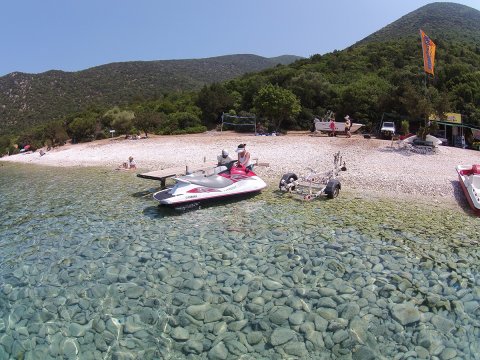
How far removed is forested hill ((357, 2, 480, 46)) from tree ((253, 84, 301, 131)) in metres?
53.0

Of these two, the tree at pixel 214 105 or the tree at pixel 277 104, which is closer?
the tree at pixel 277 104

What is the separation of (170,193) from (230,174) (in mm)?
2647

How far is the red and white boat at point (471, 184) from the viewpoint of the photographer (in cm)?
1128

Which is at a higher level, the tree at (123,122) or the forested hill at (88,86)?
the forested hill at (88,86)

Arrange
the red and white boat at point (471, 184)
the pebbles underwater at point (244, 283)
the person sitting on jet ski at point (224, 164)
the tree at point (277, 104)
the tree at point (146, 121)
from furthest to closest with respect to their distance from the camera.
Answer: the tree at point (146, 121) < the tree at point (277, 104) < the person sitting on jet ski at point (224, 164) < the red and white boat at point (471, 184) < the pebbles underwater at point (244, 283)

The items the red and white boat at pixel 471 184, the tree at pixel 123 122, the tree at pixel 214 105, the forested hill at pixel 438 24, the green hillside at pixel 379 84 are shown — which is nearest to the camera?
the red and white boat at pixel 471 184

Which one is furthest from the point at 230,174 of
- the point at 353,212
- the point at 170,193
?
the point at 353,212

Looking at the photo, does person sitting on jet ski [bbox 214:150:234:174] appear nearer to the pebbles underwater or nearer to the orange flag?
the pebbles underwater

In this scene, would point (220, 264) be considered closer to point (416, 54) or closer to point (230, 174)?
point (230, 174)

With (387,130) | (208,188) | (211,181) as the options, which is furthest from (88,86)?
(208,188)

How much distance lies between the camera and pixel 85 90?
7444cm

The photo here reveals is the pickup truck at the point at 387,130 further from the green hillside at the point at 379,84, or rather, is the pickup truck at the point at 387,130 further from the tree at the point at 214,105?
the tree at the point at 214,105

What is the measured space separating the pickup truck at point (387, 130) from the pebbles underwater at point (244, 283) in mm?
14578

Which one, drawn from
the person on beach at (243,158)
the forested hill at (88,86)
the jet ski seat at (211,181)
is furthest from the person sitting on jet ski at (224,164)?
the forested hill at (88,86)
